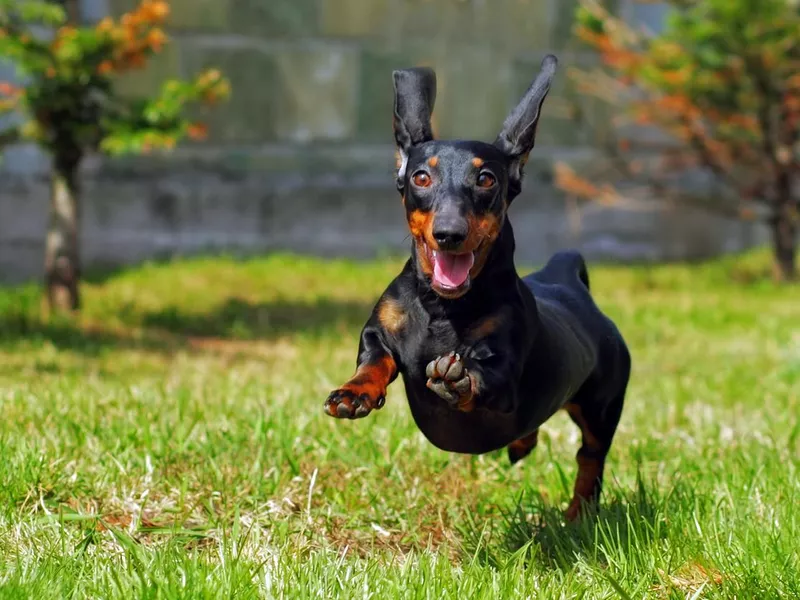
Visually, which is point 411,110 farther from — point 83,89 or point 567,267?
point 83,89

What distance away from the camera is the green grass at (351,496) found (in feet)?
10.8

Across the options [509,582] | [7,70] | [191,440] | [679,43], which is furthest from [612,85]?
[509,582]

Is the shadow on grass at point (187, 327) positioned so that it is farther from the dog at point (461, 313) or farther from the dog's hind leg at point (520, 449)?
the dog at point (461, 313)

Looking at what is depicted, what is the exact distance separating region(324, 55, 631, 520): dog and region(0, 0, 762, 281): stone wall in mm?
8438

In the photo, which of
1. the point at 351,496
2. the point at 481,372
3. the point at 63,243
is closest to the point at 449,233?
the point at 481,372

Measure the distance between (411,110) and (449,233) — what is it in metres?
0.58

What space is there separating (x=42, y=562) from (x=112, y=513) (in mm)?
502

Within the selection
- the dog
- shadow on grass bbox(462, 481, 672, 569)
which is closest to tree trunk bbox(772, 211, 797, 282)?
shadow on grass bbox(462, 481, 672, 569)

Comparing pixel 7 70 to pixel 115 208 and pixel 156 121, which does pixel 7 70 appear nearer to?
pixel 115 208

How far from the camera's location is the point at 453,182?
3041mm

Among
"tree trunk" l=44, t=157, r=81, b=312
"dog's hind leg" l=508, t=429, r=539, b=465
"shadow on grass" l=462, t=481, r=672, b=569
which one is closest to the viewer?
"shadow on grass" l=462, t=481, r=672, b=569

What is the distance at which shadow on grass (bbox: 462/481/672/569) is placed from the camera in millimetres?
3615

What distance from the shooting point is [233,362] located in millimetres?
7926

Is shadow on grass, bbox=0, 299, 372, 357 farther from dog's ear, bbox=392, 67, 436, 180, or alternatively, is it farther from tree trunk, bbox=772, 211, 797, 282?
dog's ear, bbox=392, 67, 436, 180
